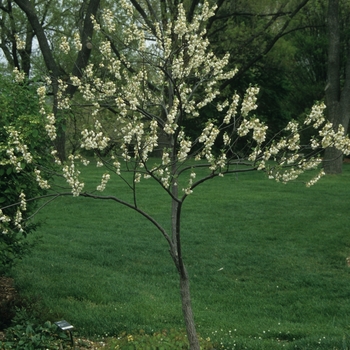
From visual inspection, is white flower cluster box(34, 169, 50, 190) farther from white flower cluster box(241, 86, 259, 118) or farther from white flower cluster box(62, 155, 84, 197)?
white flower cluster box(241, 86, 259, 118)

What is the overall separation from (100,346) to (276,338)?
1.72 m

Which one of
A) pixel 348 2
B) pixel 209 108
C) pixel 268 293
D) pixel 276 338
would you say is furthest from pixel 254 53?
pixel 276 338

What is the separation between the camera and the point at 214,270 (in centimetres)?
856

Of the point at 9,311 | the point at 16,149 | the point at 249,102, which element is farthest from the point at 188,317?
the point at 16,149

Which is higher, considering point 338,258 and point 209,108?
point 209,108

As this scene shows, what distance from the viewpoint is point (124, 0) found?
6523 millimetres

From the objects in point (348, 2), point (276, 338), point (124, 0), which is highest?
point (348, 2)

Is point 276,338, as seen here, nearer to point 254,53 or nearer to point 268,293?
point 268,293

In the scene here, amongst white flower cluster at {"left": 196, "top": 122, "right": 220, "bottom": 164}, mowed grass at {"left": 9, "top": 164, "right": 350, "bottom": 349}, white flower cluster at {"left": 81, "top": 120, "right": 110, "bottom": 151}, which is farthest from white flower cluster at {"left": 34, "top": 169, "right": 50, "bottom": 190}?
mowed grass at {"left": 9, "top": 164, "right": 350, "bottom": 349}

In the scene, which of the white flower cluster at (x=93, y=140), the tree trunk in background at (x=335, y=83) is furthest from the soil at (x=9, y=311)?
the tree trunk in background at (x=335, y=83)

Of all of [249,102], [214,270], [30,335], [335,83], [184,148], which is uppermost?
[335,83]

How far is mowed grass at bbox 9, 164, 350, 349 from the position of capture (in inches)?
240

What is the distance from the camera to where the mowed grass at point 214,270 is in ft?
20.0

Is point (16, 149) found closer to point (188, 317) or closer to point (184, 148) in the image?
point (184, 148)
